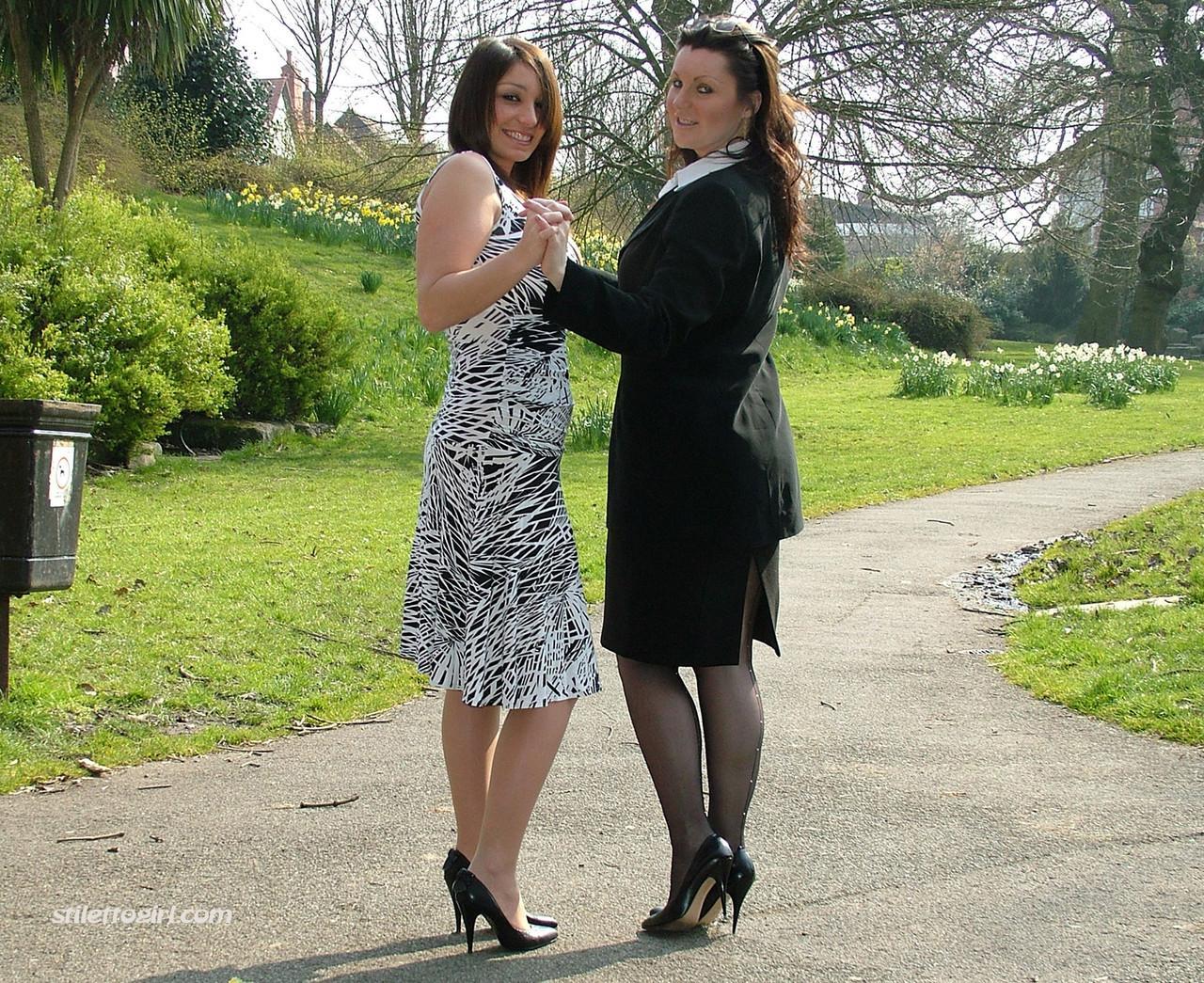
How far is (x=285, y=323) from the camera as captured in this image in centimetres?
1276

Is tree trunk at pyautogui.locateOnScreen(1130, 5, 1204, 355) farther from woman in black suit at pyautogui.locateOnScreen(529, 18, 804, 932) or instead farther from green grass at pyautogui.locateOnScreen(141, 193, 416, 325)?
woman in black suit at pyautogui.locateOnScreen(529, 18, 804, 932)

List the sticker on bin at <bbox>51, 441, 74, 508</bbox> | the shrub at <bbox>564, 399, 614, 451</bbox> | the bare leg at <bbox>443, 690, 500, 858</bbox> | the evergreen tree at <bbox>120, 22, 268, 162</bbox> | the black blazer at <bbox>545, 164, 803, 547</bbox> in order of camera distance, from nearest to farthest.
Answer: the black blazer at <bbox>545, 164, 803, 547</bbox> → the bare leg at <bbox>443, 690, 500, 858</bbox> → the sticker on bin at <bbox>51, 441, 74, 508</bbox> → the shrub at <bbox>564, 399, 614, 451</bbox> → the evergreen tree at <bbox>120, 22, 268, 162</bbox>

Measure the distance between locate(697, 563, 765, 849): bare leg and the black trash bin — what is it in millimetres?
2666

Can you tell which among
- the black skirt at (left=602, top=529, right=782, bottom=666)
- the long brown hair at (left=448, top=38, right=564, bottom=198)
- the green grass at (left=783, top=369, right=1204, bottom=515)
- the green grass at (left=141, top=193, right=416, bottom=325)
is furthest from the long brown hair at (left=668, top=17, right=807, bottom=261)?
the green grass at (left=141, top=193, right=416, bottom=325)

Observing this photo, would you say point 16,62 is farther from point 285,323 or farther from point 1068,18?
point 1068,18

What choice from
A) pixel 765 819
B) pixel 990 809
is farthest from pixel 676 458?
pixel 990 809

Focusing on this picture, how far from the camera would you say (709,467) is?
2.74 meters

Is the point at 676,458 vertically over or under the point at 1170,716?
over

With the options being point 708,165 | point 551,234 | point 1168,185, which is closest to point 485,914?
point 551,234

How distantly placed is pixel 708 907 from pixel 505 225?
4.93 ft

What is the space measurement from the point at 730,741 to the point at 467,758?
58 centimetres

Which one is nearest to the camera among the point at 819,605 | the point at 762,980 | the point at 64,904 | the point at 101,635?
the point at 762,980

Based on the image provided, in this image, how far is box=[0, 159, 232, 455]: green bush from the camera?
367 inches

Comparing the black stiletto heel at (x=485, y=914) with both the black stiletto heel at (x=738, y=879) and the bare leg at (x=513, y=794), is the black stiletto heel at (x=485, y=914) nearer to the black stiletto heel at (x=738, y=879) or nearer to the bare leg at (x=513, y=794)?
the bare leg at (x=513, y=794)
